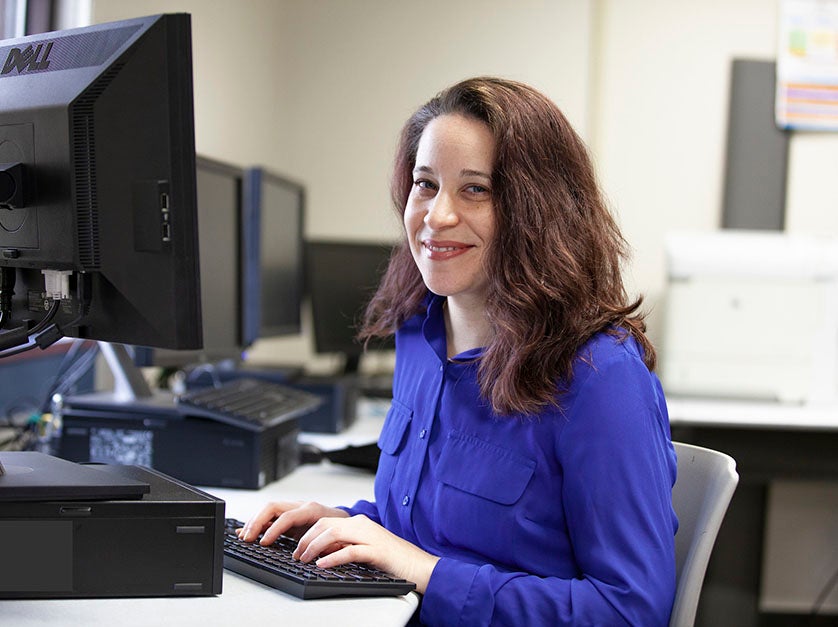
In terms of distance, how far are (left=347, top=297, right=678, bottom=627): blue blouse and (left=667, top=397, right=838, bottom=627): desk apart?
5.56 ft

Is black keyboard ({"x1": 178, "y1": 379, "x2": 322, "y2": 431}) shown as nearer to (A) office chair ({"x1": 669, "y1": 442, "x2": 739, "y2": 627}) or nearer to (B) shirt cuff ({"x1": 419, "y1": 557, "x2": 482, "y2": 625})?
(B) shirt cuff ({"x1": 419, "y1": 557, "x2": 482, "y2": 625})

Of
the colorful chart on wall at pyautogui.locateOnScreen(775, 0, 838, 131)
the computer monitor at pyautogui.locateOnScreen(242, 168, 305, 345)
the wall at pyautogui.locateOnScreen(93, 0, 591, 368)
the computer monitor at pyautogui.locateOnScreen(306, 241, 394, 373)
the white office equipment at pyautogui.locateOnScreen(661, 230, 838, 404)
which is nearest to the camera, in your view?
the computer monitor at pyautogui.locateOnScreen(242, 168, 305, 345)

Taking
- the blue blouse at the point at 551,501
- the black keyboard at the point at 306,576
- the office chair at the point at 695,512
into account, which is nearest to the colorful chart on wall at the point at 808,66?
the office chair at the point at 695,512

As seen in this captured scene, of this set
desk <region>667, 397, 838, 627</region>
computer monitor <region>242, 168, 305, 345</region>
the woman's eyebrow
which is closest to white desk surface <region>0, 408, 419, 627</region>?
the woman's eyebrow

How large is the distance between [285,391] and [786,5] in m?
2.65

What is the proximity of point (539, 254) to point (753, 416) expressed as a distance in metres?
1.89

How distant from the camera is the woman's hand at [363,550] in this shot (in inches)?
45.2

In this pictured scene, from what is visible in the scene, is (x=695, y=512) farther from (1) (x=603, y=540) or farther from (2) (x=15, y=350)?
(2) (x=15, y=350)

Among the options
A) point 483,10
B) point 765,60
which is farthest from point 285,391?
point 765,60

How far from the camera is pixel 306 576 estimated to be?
1.11m

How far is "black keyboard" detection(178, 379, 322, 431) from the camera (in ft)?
5.43

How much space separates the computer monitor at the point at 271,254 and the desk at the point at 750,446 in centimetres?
122

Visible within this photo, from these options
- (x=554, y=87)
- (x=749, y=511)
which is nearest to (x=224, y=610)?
(x=749, y=511)

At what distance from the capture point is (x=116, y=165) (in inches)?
40.6
